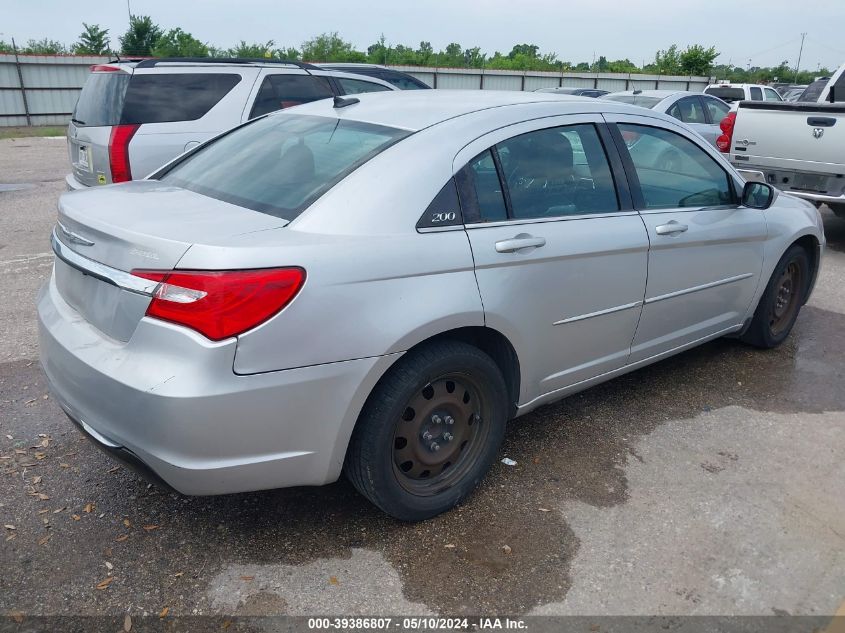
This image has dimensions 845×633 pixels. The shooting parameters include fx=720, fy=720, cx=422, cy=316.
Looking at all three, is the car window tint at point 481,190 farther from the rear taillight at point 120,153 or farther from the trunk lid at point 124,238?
the rear taillight at point 120,153

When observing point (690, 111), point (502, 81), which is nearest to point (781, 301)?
point (690, 111)

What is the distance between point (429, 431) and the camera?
3.00 m

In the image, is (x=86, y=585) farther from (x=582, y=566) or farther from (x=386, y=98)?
(x=386, y=98)

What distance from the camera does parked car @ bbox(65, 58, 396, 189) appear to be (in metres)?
6.33

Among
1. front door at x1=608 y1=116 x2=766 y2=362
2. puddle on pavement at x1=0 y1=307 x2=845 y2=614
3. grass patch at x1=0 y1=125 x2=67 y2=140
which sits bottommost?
grass patch at x1=0 y1=125 x2=67 y2=140

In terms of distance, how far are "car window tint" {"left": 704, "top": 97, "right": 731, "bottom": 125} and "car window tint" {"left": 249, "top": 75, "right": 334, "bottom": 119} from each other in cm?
677

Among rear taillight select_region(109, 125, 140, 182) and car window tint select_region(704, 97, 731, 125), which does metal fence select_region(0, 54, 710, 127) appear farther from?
rear taillight select_region(109, 125, 140, 182)

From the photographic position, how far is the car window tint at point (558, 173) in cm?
321

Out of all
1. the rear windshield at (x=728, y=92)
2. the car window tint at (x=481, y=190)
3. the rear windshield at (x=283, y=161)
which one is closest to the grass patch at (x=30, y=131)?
the rear windshield at (x=728, y=92)

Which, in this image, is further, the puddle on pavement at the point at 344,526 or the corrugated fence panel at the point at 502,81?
the corrugated fence panel at the point at 502,81

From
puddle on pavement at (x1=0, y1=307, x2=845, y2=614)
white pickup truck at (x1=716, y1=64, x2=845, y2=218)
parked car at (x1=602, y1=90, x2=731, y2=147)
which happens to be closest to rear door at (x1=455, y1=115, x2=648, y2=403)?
puddle on pavement at (x1=0, y1=307, x2=845, y2=614)

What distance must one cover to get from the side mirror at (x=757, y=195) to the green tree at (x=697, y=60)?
121ft

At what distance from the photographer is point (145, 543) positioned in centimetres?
285

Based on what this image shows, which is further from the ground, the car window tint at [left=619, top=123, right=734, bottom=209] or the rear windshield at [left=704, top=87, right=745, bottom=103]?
the rear windshield at [left=704, top=87, right=745, bottom=103]
